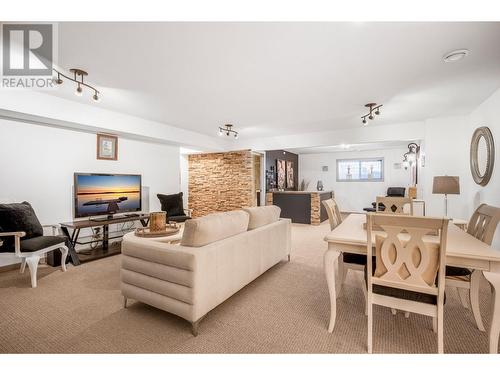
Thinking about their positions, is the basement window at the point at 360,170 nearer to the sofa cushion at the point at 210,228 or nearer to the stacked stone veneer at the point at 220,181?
the stacked stone veneer at the point at 220,181

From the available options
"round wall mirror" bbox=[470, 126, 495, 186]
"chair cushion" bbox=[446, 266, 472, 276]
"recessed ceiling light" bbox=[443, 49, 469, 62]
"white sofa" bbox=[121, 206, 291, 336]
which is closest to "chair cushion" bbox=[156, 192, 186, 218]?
"white sofa" bbox=[121, 206, 291, 336]

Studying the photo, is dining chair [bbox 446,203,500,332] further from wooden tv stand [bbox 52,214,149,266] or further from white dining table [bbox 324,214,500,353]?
wooden tv stand [bbox 52,214,149,266]

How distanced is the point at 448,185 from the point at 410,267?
9.38ft

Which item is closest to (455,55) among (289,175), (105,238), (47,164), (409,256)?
(409,256)

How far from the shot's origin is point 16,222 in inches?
114

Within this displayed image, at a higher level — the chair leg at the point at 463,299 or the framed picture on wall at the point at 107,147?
the framed picture on wall at the point at 107,147

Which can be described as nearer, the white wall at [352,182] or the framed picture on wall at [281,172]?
the framed picture on wall at [281,172]

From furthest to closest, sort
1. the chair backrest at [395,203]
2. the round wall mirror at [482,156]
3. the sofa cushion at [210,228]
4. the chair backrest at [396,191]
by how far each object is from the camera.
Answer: the chair backrest at [396,191]
the round wall mirror at [482,156]
the chair backrest at [395,203]
the sofa cushion at [210,228]

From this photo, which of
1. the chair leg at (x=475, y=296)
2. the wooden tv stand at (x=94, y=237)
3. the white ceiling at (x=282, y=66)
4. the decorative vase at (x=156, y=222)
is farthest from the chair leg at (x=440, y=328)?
the wooden tv stand at (x=94, y=237)

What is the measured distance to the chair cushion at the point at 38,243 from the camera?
2696 millimetres

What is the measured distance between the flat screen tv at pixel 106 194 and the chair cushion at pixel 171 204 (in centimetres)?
51

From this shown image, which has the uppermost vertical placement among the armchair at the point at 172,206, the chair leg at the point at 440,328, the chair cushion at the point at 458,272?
the armchair at the point at 172,206
